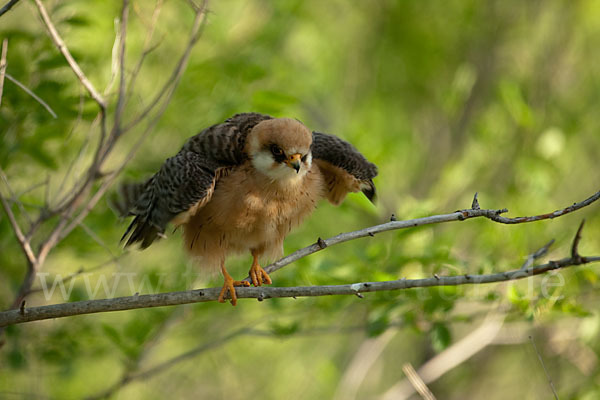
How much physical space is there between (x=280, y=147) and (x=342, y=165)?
0.51 metres

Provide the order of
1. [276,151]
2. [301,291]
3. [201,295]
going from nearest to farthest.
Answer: [301,291], [201,295], [276,151]

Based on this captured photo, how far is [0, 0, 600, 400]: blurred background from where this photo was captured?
418 cm

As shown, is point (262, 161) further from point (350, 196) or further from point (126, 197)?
point (126, 197)

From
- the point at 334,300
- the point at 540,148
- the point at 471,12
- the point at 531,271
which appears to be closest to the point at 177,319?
the point at 334,300

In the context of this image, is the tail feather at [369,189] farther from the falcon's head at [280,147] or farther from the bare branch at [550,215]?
the bare branch at [550,215]

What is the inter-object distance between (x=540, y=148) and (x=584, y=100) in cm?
210

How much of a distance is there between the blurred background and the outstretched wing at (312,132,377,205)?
0.39 metres

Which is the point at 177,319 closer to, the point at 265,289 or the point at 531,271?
the point at 265,289

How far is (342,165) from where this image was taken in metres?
3.98

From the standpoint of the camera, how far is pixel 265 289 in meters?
3.06

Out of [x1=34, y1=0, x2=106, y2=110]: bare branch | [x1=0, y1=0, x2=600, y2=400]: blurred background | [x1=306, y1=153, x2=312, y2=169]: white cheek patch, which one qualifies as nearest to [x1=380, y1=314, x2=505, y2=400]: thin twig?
[x1=0, y1=0, x2=600, y2=400]: blurred background

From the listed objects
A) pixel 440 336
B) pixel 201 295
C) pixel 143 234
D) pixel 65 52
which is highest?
pixel 65 52

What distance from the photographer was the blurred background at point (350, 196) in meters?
4.18

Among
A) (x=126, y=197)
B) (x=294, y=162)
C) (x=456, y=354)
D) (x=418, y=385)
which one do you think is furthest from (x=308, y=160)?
(x=456, y=354)
